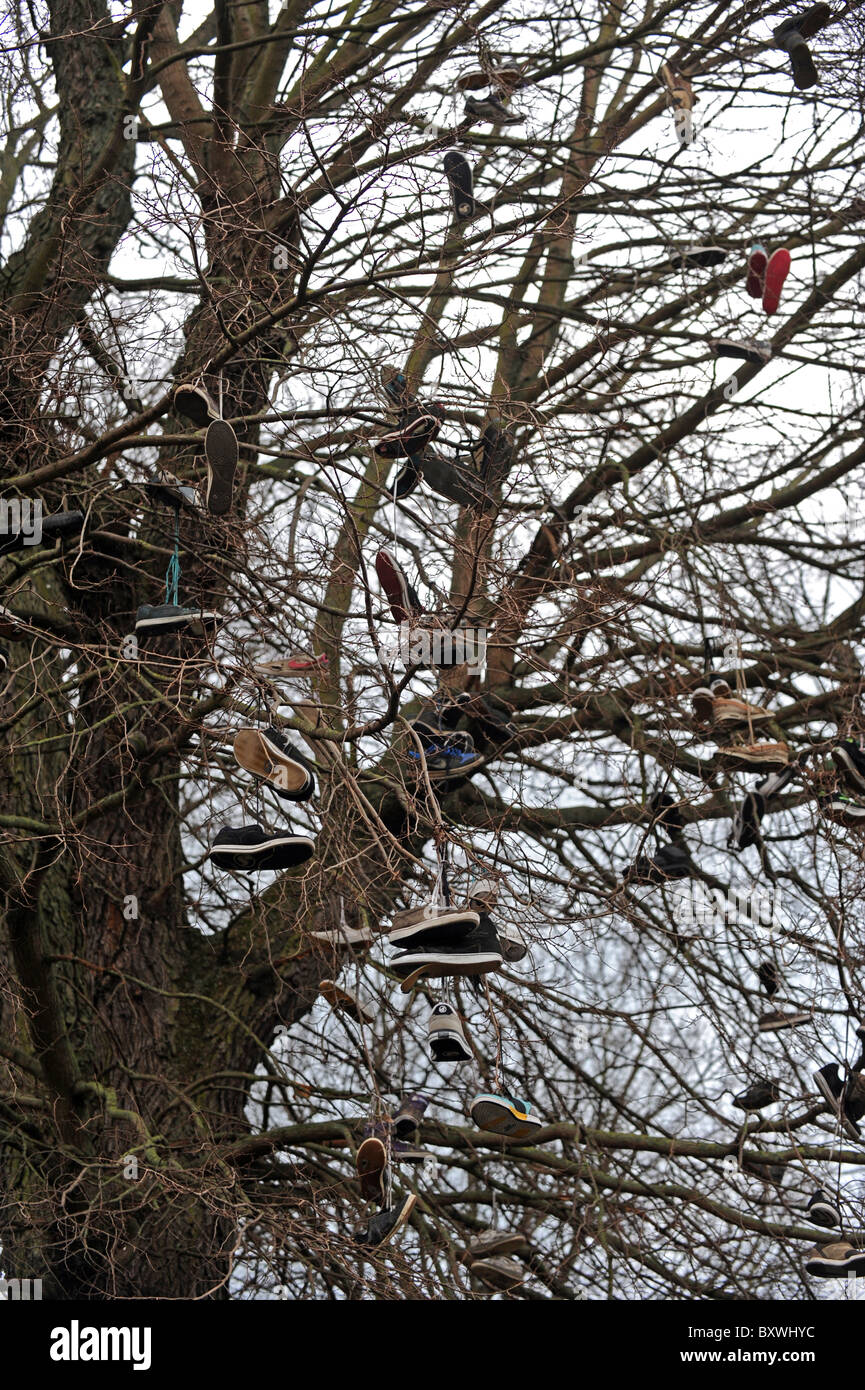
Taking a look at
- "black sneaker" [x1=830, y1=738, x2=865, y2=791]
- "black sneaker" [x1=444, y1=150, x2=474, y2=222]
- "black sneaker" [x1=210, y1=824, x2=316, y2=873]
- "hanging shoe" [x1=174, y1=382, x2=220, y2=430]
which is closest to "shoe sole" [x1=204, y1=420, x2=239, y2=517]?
"hanging shoe" [x1=174, y1=382, x2=220, y2=430]

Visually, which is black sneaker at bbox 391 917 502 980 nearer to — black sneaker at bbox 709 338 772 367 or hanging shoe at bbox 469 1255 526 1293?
Result: hanging shoe at bbox 469 1255 526 1293

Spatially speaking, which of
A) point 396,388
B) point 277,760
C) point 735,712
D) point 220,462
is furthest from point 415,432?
point 735,712

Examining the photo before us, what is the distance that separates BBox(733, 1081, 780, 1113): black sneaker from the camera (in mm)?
6184

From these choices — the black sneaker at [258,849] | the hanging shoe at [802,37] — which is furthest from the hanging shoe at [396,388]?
the hanging shoe at [802,37]

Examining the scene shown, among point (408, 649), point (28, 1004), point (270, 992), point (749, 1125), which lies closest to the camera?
point (408, 649)

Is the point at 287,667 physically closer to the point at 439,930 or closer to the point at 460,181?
the point at 439,930

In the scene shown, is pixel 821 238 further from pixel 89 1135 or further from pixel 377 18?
pixel 89 1135

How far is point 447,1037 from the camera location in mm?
4730

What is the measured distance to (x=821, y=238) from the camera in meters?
7.79

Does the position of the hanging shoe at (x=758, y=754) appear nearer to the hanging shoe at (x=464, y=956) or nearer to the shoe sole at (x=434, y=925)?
the hanging shoe at (x=464, y=956)

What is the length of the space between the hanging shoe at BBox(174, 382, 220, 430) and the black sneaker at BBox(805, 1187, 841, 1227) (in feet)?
12.8
